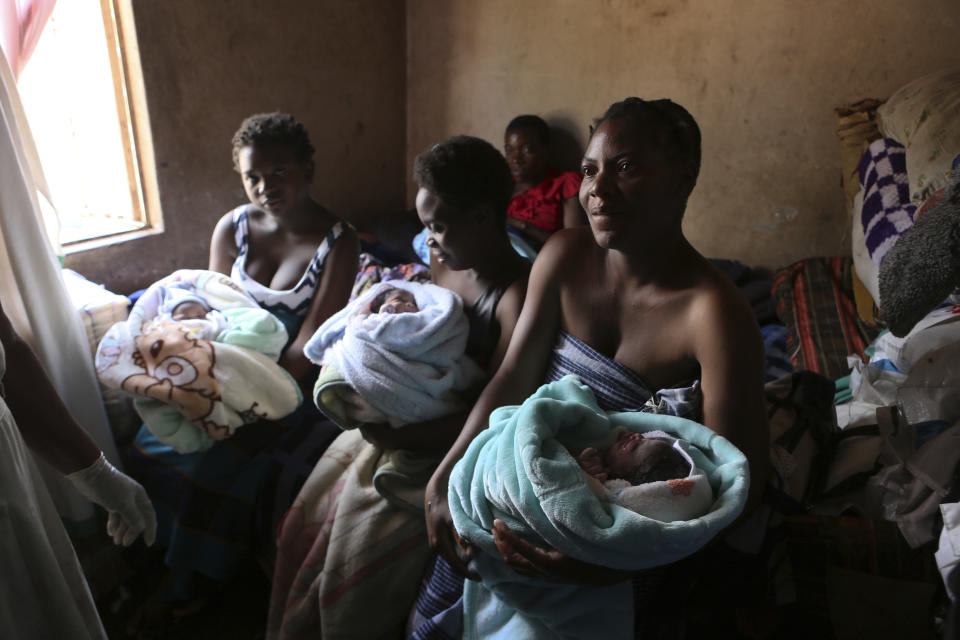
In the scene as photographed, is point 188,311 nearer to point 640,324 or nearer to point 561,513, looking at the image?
point 640,324

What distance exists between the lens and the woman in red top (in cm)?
331

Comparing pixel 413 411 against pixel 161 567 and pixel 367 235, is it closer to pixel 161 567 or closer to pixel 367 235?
pixel 161 567

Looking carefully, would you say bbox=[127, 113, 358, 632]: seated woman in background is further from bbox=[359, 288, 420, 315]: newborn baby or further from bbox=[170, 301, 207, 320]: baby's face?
bbox=[359, 288, 420, 315]: newborn baby

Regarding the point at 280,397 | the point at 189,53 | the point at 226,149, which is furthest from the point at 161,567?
the point at 189,53

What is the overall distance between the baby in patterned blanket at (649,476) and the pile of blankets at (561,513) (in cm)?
2

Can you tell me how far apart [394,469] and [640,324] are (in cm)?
61

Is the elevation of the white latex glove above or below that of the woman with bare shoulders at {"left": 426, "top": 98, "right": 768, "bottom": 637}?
below

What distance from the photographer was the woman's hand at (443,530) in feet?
3.93

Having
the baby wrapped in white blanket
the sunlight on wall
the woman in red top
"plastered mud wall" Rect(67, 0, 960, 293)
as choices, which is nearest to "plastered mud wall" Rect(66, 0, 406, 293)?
"plastered mud wall" Rect(67, 0, 960, 293)

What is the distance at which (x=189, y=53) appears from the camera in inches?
104

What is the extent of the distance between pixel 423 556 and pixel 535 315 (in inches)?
22.1

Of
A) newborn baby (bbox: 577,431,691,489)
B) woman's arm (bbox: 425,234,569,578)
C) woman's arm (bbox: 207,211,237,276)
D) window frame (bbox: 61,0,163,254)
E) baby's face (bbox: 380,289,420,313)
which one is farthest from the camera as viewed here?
window frame (bbox: 61,0,163,254)

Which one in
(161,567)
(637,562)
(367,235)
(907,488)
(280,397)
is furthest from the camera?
(367,235)

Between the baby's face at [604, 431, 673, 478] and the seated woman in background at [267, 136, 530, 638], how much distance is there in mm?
472
